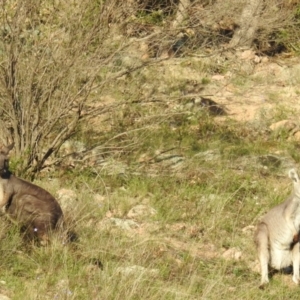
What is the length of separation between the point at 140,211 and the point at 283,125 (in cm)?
411

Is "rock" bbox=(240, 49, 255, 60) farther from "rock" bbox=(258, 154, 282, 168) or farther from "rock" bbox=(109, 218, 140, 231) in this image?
"rock" bbox=(109, 218, 140, 231)

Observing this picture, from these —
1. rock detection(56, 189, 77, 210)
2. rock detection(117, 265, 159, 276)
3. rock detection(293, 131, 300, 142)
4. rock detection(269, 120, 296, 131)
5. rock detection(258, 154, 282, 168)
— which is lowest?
rock detection(293, 131, 300, 142)

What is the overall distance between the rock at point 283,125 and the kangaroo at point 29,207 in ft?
18.0

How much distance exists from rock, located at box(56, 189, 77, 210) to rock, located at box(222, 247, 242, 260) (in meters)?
1.64

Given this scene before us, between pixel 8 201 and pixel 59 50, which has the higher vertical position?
pixel 59 50

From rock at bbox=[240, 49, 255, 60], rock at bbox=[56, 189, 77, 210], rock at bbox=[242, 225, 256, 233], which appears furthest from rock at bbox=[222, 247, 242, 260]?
rock at bbox=[240, 49, 255, 60]

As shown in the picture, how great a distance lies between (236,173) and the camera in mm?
9859

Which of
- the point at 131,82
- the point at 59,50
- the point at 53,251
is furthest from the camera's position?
the point at 131,82

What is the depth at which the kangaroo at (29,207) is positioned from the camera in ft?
22.7

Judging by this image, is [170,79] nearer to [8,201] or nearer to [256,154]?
[256,154]

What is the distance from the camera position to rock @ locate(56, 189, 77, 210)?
7.83 metres

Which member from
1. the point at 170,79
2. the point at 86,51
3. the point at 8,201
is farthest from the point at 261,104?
the point at 8,201

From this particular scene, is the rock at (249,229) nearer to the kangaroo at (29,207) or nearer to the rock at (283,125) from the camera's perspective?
the kangaroo at (29,207)

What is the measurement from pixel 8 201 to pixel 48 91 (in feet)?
7.14
